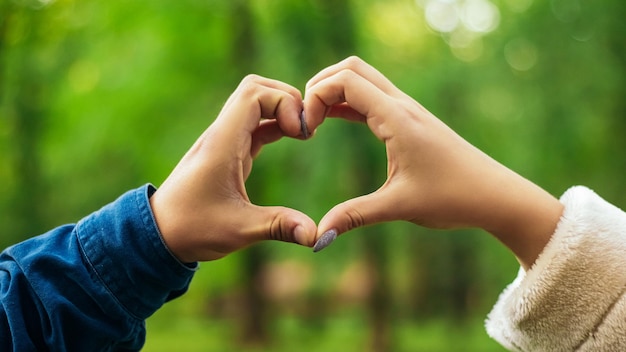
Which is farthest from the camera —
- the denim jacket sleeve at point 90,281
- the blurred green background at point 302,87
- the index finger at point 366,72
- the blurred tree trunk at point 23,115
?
the blurred tree trunk at point 23,115

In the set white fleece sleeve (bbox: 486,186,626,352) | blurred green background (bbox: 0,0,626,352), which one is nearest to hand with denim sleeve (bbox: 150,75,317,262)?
white fleece sleeve (bbox: 486,186,626,352)

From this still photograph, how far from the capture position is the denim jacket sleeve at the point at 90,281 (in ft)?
1.72

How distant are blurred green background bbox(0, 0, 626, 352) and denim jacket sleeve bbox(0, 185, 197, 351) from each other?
271cm

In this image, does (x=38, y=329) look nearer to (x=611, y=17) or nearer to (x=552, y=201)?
(x=552, y=201)

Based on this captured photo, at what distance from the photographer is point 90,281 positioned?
542 millimetres

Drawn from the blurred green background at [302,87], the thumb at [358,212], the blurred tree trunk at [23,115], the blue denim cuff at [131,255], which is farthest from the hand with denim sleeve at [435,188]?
→ the blurred tree trunk at [23,115]

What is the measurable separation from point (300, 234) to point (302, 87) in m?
2.82

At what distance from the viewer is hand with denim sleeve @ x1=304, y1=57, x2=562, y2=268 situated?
575 millimetres

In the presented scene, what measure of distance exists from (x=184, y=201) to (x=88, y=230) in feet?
0.29

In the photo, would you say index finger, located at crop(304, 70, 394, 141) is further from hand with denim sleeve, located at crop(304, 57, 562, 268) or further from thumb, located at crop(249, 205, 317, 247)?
thumb, located at crop(249, 205, 317, 247)

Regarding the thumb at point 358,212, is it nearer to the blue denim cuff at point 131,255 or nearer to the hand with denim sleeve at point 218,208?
the hand with denim sleeve at point 218,208

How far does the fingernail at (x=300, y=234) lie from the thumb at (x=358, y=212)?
2 cm

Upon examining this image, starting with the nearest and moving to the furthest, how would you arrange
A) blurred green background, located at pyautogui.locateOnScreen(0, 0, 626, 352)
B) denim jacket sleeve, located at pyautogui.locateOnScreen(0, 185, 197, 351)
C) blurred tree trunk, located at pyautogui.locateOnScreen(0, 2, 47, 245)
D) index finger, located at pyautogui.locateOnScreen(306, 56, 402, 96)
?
1. denim jacket sleeve, located at pyautogui.locateOnScreen(0, 185, 197, 351)
2. index finger, located at pyautogui.locateOnScreen(306, 56, 402, 96)
3. blurred green background, located at pyautogui.locateOnScreen(0, 0, 626, 352)
4. blurred tree trunk, located at pyautogui.locateOnScreen(0, 2, 47, 245)

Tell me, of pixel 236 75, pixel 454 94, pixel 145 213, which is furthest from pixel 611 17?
pixel 145 213
